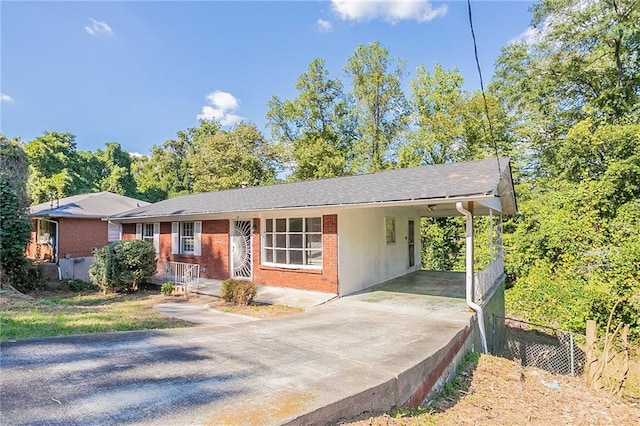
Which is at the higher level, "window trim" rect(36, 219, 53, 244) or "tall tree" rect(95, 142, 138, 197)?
"tall tree" rect(95, 142, 138, 197)

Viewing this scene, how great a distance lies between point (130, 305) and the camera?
9734mm

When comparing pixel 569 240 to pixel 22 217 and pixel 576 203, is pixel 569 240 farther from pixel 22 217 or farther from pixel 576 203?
pixel 22 217

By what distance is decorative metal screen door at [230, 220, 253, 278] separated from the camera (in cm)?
1204

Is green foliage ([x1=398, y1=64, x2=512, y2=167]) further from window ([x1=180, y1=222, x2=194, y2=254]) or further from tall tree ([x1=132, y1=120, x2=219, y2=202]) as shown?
tall tree ([x1=132, y1=120, x2=219, y2=202])

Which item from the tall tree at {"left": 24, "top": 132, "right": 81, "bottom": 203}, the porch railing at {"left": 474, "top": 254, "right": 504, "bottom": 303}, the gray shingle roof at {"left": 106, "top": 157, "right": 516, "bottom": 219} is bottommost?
the porch railing at {"left": 474, "top": 254, "right": 504, "bottom": 303}

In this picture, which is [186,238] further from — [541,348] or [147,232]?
[541,348]

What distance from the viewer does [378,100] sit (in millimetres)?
27500

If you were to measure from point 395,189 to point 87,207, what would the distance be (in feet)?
64.8

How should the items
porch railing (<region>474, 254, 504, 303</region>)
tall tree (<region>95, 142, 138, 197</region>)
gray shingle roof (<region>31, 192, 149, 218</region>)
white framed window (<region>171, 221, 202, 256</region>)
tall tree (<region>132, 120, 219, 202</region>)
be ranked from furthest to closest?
tall tree (<region>132, 120, 219, 202</region>) < tall tree (<region>95, 142, 138, 197</region>) < gray shingle roof (<region>31, 192, 149, 218</region>) < white framed window (<region>171, 221, 202, 256</region>) < porch railing (<region>474, 254, 504, 303</region>)

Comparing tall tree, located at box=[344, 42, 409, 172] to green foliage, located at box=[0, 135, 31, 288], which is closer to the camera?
green foliage, located at box=[0, 135, 31, 288]

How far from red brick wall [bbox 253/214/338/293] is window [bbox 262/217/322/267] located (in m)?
0.24

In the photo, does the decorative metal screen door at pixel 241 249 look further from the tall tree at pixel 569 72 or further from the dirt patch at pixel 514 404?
the tall tree at pixel 569 72

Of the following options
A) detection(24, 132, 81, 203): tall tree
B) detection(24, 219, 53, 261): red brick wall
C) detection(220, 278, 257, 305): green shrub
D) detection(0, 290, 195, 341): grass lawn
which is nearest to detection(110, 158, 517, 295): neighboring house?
detection(220, 278, 257, 305): green shrub

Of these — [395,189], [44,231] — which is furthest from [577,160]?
[44,231]
